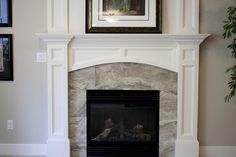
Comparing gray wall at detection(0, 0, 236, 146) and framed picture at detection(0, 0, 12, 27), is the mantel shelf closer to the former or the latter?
gray wall at detection(0, 0, 236, 146)

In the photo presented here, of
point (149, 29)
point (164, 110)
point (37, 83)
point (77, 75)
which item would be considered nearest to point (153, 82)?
point (164, 110)

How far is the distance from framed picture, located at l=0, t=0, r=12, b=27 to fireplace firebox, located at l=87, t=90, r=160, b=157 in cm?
120

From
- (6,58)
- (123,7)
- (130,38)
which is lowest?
(6,58)

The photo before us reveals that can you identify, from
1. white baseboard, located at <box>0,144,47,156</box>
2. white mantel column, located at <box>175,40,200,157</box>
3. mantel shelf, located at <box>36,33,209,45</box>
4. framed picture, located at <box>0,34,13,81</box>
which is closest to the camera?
mantel shelf, located at <box>36,33,209,45</box>

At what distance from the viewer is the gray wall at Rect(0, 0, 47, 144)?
12.1 feet

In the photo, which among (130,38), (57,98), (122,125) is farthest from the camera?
(122,125)

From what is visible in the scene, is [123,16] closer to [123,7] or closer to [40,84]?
[123,7]

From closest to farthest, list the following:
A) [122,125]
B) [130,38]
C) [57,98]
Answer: [130,38]
[57,98]
[122,125]

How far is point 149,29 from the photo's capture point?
11.6 ft

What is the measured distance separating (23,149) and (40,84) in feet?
2.57

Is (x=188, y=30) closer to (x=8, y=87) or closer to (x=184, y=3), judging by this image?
(x=184, y=3)

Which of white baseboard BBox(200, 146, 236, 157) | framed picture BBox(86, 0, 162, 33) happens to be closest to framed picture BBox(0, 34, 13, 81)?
framed picture BBox(86, 0, 162, 33)

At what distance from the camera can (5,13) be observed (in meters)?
3.68

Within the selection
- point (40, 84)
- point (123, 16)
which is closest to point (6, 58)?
point (40, 84)
